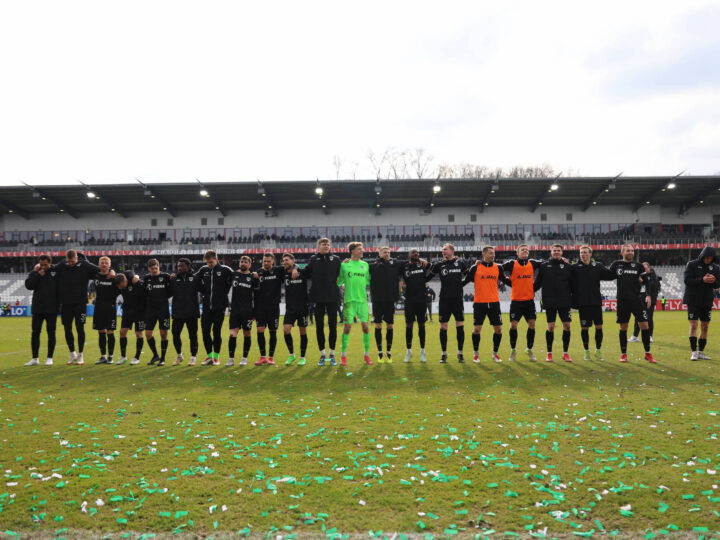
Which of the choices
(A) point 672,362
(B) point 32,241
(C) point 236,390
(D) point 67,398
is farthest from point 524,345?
(B) point 32,241

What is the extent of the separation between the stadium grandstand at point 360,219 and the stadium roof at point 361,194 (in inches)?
5.4

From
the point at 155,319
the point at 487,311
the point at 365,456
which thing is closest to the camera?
the point at 365,456

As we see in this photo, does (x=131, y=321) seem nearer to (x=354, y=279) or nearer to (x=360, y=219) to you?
(x=354, y=279)

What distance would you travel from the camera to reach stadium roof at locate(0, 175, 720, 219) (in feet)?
141

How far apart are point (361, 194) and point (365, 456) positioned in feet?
140

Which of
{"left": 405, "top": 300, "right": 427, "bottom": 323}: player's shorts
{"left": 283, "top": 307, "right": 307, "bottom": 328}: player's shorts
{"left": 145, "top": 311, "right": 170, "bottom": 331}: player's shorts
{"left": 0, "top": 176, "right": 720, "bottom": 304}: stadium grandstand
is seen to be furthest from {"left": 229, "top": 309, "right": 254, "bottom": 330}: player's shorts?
{"left": 0, "top": 176, "right": 720, "bottom": 304}: stadium grandstand

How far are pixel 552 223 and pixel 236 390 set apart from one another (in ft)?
159

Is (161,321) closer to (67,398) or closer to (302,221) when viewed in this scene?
(67,398)

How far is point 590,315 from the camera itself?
9.04 m

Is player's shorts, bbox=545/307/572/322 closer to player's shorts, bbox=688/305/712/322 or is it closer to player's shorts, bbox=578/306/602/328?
player's shorts, bbox=578/306/602/328

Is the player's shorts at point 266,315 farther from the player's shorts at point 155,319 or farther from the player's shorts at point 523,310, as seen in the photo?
the player's shorts at point 523,310

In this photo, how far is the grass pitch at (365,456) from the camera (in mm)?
2785

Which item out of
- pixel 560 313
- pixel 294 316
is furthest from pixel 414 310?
pixel 560 313

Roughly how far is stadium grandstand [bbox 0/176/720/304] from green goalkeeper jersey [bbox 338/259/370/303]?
35.6 m
